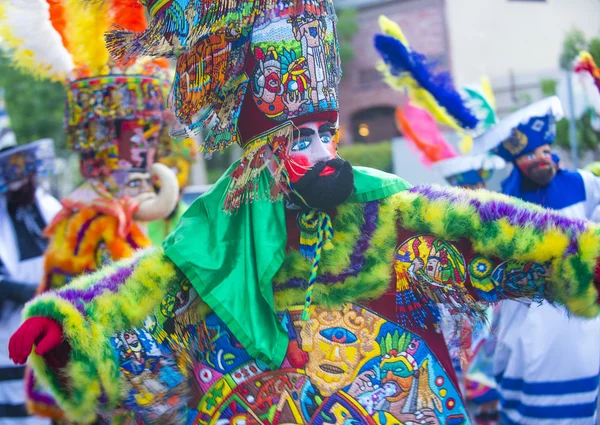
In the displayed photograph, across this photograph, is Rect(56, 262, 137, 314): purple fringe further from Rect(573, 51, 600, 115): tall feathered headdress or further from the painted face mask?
Rect(573, 51, 600, 115): tall feathered headdress

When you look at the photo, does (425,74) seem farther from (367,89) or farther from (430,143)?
(367,89)

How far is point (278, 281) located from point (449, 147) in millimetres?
3971

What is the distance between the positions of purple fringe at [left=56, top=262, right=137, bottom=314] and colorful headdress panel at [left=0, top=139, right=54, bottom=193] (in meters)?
2.43

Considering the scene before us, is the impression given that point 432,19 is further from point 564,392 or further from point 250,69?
point 250,69

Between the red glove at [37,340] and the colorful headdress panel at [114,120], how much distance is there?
2.05m

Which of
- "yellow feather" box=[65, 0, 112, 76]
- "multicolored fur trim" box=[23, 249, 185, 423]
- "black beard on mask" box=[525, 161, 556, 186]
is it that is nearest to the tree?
"yellow feather" box=[65, 0, 112, 76]

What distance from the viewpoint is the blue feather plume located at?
370 cm

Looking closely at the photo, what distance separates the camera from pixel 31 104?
14.8m

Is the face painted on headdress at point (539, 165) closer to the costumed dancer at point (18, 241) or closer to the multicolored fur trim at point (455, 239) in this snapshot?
the multicolored fur trim at point (455, 239)

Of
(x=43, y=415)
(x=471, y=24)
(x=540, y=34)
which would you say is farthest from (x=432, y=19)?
(x=43, y=415)

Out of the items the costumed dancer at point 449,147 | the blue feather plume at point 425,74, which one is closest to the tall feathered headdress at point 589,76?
the costumed dancer at point 449,147

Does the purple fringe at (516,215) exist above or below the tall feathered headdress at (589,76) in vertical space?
below

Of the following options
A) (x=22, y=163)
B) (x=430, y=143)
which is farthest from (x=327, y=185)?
(x=430, y=143)

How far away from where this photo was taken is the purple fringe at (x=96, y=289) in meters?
2.36
